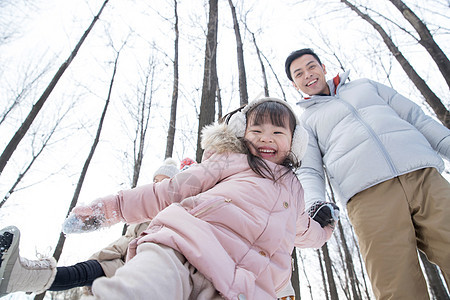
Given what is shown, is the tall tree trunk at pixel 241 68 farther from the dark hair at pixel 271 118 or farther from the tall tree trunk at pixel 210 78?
the dark hair at pixel 271 118

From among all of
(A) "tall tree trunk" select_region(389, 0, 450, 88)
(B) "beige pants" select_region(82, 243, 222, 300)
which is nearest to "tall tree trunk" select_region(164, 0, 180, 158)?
(A) "tall tree trunk" select_region(389, 0, 450, 88)

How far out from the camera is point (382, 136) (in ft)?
5.86

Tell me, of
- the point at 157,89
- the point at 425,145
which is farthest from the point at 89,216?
the point at 157,89

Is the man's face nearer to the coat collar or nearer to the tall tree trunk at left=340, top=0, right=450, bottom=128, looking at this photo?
the coat collar

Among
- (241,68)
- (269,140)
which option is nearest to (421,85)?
(241,68)

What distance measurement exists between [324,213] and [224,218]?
101 centimetres

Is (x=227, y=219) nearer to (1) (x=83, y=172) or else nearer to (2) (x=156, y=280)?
(2) (x=156, y=280)

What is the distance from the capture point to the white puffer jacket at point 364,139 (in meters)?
1.67

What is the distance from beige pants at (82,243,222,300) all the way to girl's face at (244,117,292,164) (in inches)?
34.7

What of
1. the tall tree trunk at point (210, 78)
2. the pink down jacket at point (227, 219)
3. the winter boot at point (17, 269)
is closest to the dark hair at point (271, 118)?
the pink down jacket at point (227, 219)

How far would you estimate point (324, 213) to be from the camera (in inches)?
70.4

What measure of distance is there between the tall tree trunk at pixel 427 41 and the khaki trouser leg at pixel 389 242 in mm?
2522

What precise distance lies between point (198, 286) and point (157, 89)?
9350 mm

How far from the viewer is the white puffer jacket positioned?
5.48 feet
